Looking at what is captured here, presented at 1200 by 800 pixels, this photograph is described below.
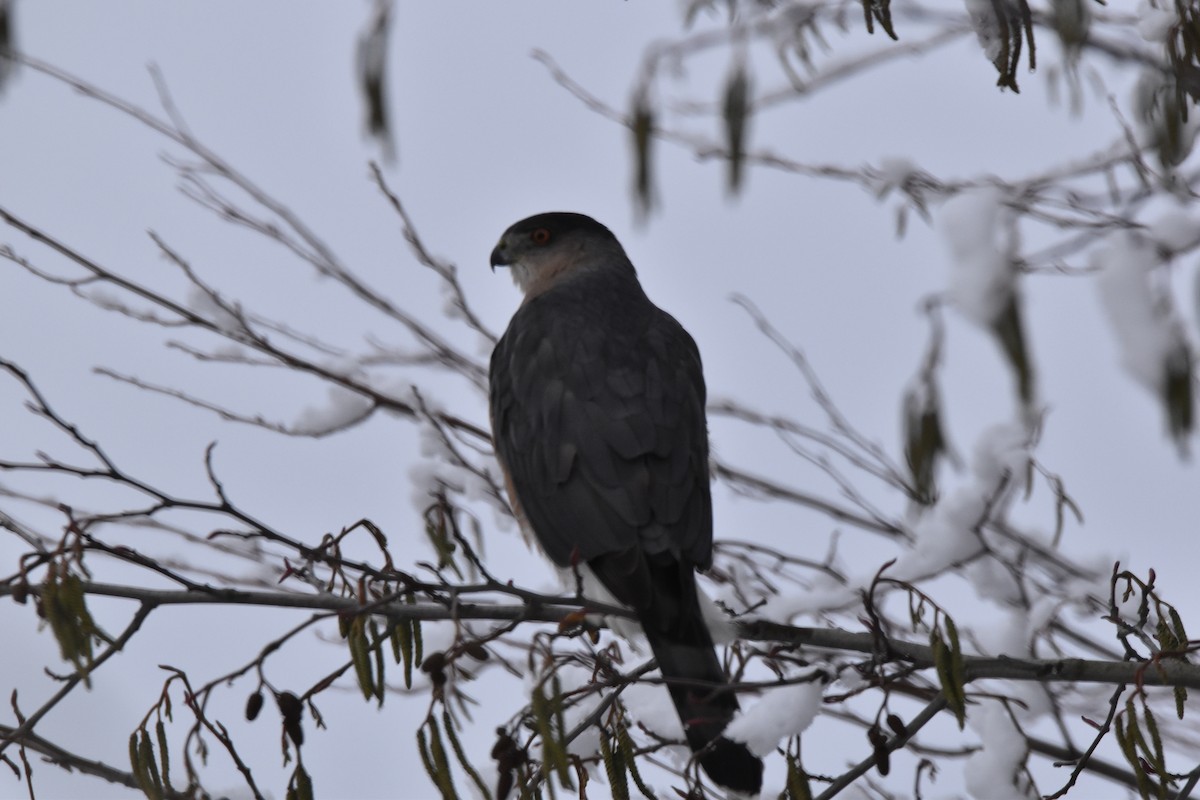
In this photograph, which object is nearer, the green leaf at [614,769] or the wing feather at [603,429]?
the green leaf at [614,769]

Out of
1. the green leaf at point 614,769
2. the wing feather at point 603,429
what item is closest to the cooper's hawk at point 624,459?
the wing feather at point 603,429

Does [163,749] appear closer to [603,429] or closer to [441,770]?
[441,770]

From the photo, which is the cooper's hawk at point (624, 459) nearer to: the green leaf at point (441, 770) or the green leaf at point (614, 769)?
the green leaf at point (614, 769)

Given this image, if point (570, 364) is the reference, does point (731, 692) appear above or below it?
below

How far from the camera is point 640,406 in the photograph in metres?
4.59

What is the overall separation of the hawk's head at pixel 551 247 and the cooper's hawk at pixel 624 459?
1.69 ft

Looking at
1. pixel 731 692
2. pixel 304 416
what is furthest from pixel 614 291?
pixel 731 692

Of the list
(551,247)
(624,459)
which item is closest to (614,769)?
(624,459)

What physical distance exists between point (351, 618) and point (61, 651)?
0.57 metres

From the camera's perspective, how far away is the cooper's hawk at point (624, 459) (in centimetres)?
377

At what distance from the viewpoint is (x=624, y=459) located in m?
4.37

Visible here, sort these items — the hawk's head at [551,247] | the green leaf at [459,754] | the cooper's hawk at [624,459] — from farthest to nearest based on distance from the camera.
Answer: the hawk's head at [551,247] → the cooper's hawk at [624,459] → the green leaf at [459,754]

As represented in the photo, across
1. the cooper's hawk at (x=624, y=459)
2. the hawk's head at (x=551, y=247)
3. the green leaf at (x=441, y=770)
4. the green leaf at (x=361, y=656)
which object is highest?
the hawk's head at (x=551, y=247)

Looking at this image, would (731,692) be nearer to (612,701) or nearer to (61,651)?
(612,701)
